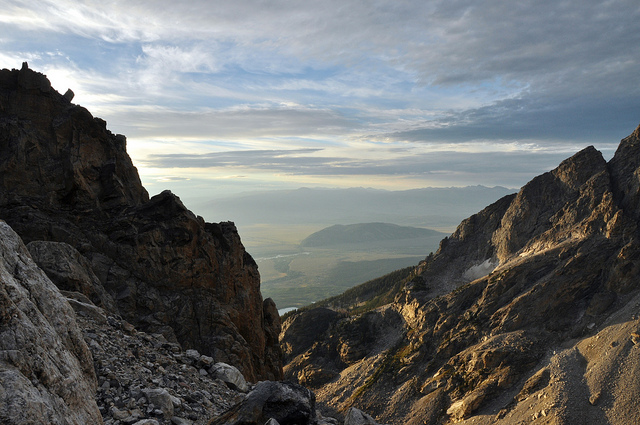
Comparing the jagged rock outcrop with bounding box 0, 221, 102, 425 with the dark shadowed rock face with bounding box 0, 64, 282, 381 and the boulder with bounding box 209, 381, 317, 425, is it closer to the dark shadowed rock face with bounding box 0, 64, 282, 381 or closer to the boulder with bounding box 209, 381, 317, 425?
the boulder with bounding box 209, 381, 317, 425

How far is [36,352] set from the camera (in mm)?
9266

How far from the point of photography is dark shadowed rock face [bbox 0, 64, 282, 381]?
32.4 m

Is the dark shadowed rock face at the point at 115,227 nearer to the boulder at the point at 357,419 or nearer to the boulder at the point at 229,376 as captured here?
the boulder at the point at 229,376

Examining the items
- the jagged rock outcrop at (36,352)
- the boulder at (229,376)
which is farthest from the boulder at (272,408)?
the boulder at (229,376)

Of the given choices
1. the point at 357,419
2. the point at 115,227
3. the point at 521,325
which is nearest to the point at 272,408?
the point at 357,419

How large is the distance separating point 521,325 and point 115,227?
2857 inches

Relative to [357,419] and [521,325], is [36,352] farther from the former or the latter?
[521,325]

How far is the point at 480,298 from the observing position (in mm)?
84688

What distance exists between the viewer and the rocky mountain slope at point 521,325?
55.2 meters

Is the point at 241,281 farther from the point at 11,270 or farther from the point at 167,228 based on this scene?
the point at 11,270

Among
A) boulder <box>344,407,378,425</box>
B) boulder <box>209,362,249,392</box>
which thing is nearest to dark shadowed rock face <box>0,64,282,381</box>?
boulder <box>209,362,249,392</box>

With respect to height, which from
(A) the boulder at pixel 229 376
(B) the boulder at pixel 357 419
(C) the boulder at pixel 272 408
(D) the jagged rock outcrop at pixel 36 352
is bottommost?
(B) the boulder at pixel 357 419

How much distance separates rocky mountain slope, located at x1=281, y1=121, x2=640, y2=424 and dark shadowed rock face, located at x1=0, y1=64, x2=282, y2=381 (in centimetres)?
4345

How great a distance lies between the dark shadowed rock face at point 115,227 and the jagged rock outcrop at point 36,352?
59.5 ft
